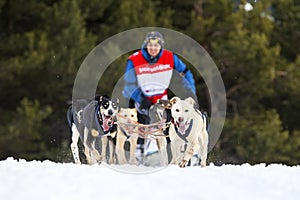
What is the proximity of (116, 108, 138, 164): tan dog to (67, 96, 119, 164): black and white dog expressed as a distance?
0.20 feet

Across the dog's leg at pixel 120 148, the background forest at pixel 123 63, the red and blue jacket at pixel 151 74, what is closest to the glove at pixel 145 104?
the red and blue jacket at pixel 151 74

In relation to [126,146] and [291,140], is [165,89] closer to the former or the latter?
[126,146]

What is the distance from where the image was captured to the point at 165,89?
5.98 m

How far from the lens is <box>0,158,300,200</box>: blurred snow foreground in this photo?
145 inches

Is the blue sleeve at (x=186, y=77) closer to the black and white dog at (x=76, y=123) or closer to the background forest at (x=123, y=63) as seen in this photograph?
the black and white dog at (x=76, y=123)

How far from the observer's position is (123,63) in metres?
11.2

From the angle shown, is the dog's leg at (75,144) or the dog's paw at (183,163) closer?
the dog's paw at (183,163)

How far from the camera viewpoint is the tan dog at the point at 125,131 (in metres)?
5.24

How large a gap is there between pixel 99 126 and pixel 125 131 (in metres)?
0.26

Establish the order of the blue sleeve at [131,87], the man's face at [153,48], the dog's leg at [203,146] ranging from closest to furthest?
the dog's leg at [203,146] → the man's face at [153,48] → the blue sleeve at [131,87]

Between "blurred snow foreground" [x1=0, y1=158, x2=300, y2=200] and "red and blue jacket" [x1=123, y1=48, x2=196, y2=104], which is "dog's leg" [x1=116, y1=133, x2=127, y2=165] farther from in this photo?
"red and blue jacket" [x1=123, y1=48, x2=196, y2=104]

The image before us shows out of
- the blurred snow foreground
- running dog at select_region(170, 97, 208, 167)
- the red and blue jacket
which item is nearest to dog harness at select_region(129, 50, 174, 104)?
the red and blue jacket

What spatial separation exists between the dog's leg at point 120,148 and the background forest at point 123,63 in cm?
588

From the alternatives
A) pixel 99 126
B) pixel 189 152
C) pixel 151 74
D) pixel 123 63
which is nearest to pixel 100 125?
pixel 99 126
